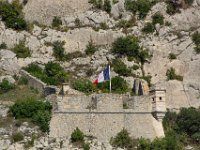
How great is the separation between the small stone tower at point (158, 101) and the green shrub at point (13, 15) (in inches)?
598

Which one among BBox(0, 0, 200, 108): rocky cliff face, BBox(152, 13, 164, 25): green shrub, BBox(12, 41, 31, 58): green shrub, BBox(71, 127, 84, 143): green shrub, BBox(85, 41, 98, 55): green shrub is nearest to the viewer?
BBox(71, 127, 84, 143): green shrub

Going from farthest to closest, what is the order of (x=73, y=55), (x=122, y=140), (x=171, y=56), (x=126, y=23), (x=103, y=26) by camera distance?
(x=103, y=26)
(x=126, y=23)
(x=73, y=55)
(x=171, y=56)
(x=122, y=140)

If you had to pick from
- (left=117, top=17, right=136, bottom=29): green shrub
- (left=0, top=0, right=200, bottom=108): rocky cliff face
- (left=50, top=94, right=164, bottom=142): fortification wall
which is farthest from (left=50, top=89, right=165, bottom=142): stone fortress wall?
(left=117, top=17, right=136, bottom=29): green shrub

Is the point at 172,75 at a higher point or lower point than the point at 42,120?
higher

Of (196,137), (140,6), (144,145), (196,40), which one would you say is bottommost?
(144,145)

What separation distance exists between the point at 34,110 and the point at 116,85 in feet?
26.7

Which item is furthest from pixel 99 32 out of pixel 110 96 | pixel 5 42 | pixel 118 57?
pixel 110 96

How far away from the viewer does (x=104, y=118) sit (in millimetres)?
48812

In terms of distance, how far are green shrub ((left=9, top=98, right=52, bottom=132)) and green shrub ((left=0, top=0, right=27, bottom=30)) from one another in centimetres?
1282

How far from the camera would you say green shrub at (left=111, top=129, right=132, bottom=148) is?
47.6 meters

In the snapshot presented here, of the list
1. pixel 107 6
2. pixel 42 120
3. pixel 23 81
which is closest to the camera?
pixel 42 120

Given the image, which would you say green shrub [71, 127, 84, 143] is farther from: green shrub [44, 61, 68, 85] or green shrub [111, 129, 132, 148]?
green shrub [44, 61, 68, 85]

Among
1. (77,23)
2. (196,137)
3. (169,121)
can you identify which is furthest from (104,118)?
(77,23)

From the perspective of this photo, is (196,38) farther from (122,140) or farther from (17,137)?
(17,137)
